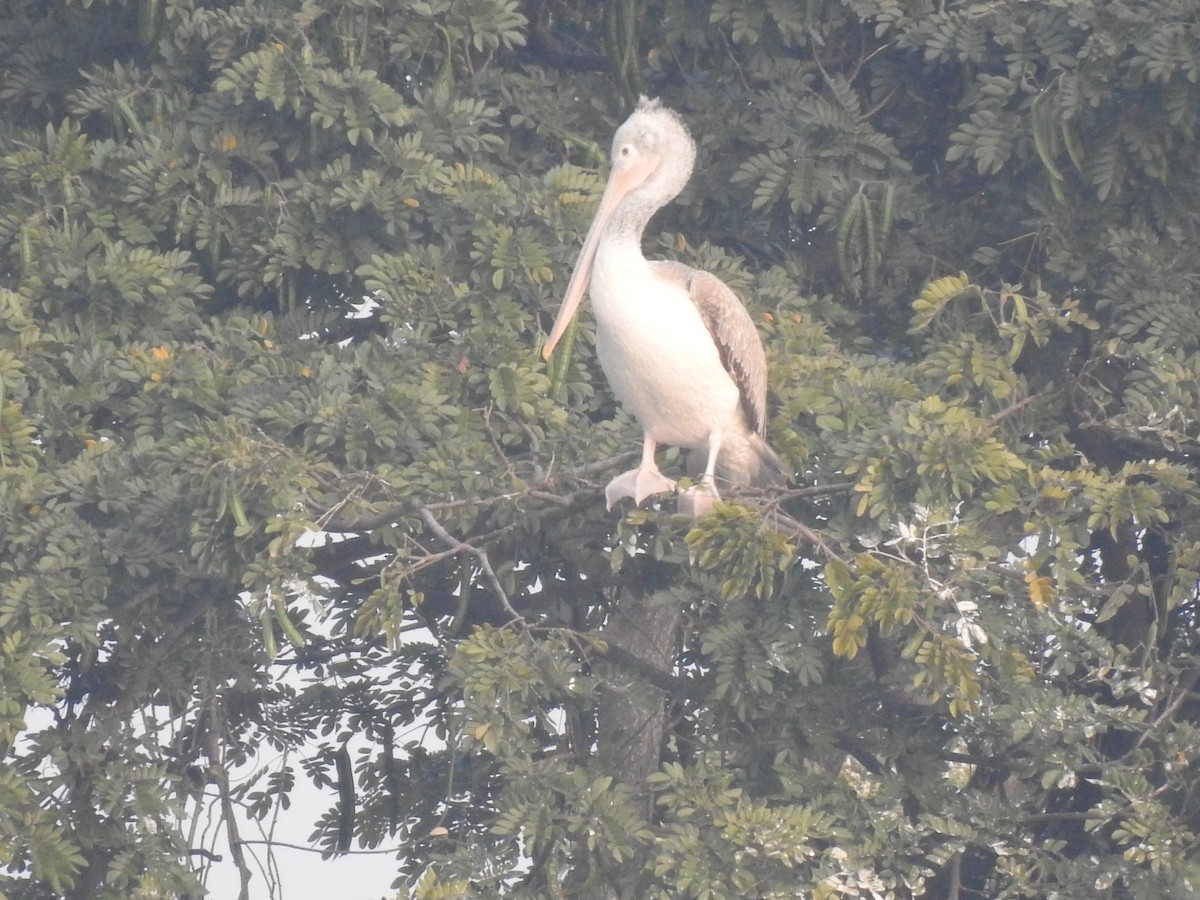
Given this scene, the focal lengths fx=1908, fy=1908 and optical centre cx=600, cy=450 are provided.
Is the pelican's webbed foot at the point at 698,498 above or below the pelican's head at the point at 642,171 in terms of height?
below

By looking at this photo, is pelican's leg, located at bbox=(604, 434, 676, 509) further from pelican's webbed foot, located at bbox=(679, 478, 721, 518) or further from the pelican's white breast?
the pelican's white breast

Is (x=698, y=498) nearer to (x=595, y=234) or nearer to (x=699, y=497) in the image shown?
(x=699, y=497)

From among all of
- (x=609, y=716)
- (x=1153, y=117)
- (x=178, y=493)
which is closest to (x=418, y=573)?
(x=609, y=716)

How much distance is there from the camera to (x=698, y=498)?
571cm

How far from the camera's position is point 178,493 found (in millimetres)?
5566

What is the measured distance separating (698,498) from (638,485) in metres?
0.20

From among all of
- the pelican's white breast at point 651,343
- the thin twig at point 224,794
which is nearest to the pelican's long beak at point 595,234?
the pelican's white breast at point 651,343

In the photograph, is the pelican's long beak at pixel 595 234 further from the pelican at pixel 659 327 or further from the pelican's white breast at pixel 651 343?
the pelican's white breast at pixel 651 343

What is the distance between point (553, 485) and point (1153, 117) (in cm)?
232

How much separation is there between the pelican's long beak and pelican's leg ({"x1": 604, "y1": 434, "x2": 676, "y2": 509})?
468 millimetres

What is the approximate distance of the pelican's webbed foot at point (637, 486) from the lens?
573 centimetres

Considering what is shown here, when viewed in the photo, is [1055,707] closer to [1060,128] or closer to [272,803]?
[1060,128]

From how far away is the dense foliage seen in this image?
17.6 feet

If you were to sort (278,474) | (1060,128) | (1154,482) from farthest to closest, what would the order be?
(1060,128)
(1154,482)
(278,474)
